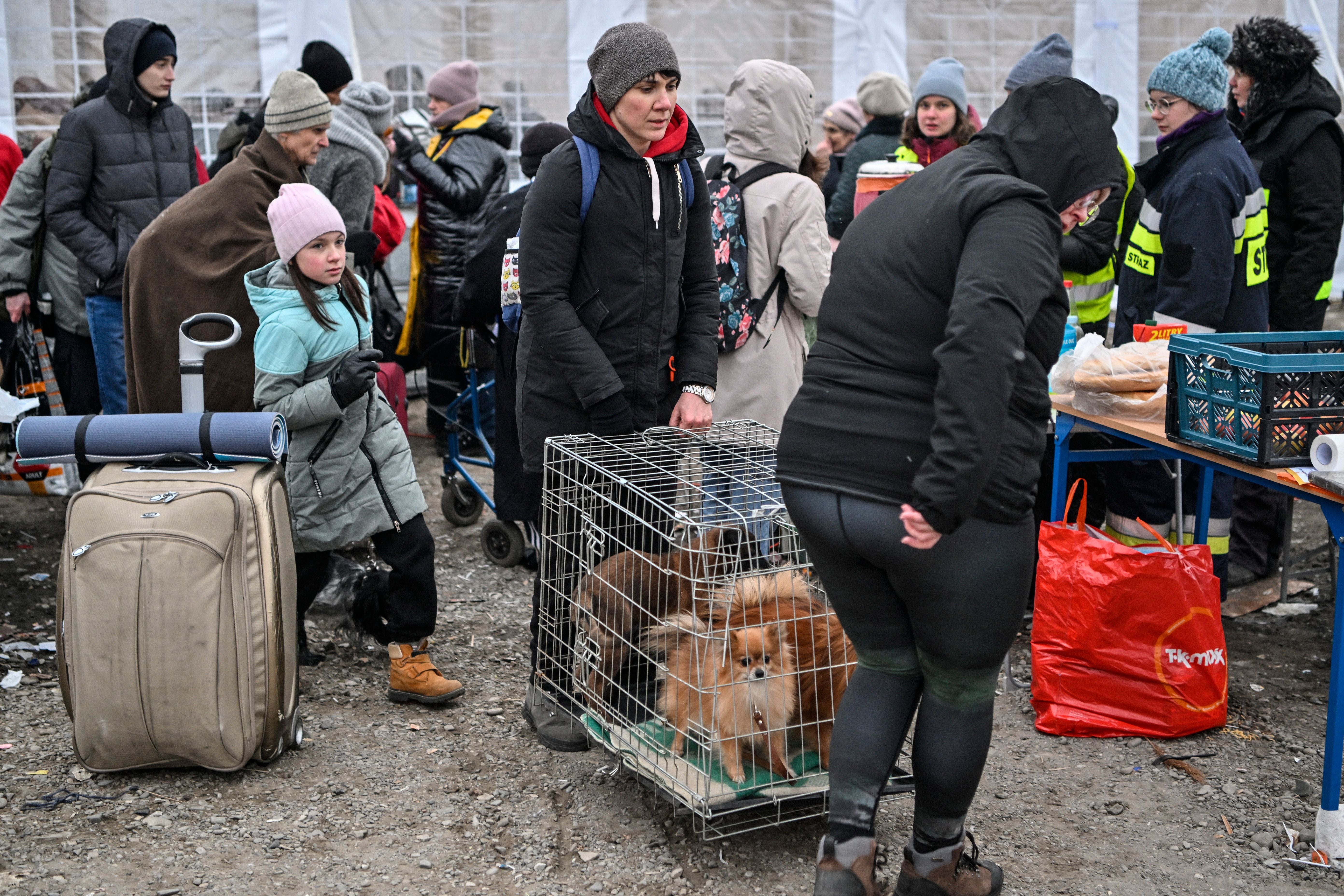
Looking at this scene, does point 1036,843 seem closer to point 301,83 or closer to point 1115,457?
point 1115,457

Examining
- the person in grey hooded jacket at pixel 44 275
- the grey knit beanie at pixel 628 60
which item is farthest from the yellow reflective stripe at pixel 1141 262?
the person in grey hooded jacket at pixel 44 275

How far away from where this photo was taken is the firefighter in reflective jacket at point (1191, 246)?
403 centimetres

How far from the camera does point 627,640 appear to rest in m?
2.88

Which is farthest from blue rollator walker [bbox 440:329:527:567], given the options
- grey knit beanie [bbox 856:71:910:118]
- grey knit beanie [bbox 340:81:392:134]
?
grey knit beanie [bbox 856:71:910:118]

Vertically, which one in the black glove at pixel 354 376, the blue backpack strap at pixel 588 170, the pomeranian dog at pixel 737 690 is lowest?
Answer: the pomeranian dog at pixel 737 690

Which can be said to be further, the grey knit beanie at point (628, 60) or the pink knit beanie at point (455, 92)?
the pink knit beanie at point (455, 92)

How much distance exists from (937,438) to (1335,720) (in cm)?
154

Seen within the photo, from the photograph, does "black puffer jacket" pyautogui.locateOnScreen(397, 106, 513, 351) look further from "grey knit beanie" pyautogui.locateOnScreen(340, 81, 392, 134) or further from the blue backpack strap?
the blue backpack strap

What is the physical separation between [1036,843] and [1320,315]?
3.08 meters

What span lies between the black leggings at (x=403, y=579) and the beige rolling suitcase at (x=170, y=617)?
0.53m

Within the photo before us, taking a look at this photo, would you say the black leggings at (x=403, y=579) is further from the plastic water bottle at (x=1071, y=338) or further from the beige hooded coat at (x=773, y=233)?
the plastic water bottle at (x=1071, y=338)

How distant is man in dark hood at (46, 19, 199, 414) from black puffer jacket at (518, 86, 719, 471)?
2368 millimetres

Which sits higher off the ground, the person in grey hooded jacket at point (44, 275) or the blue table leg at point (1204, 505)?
the person in grey hooded jacket at point (44, 275)

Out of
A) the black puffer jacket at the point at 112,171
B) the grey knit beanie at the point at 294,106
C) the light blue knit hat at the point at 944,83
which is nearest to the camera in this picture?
the grey knit beanie at the point at 294,106
